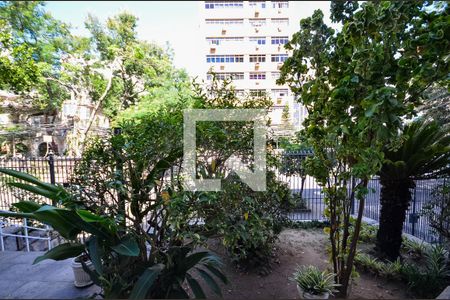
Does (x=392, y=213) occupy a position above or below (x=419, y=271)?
above

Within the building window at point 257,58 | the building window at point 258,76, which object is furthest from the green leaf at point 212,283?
the building window at point 257,58

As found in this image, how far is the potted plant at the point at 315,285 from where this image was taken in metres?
2.13

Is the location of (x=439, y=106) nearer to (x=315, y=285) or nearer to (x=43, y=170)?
(x=315, y=285)

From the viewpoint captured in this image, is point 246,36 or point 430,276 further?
point 246,36

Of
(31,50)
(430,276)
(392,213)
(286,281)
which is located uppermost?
(31,50)

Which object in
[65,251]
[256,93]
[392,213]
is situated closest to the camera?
[65,251]

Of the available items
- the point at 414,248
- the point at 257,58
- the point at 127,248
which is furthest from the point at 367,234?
the point at 257,58

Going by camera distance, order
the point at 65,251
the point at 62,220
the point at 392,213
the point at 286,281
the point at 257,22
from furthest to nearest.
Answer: the point at 257,22 → the point at 392,213 → the point at 286,281 → the point at 65,251 → the point at 62,220

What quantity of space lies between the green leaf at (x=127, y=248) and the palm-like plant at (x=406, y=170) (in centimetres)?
275

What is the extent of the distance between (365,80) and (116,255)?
7.92 feet

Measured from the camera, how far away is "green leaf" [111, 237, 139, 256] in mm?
1713

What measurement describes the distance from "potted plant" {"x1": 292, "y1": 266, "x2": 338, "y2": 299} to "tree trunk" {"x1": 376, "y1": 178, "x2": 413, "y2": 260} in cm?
157

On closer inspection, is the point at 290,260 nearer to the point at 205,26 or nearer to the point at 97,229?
the point at 97,229

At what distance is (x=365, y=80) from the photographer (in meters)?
1.70
